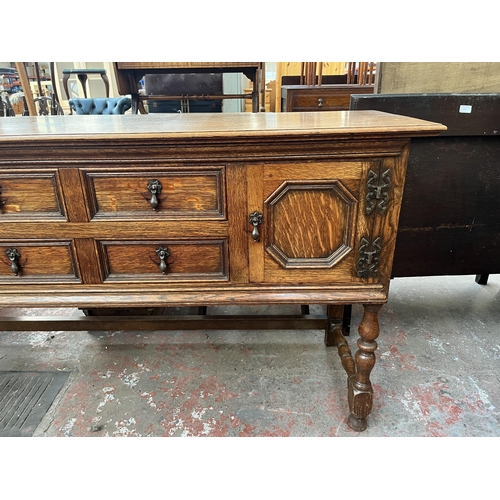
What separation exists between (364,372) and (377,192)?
70 cm

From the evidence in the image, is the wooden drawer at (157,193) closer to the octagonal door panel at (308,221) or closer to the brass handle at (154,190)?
the brass handle at (154,190)

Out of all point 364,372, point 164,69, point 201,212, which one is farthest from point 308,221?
point 164,69

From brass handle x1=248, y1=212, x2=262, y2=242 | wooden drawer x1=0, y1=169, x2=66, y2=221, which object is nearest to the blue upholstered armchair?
wooden drawer x1=0, y1=169, x2=66, y2=221

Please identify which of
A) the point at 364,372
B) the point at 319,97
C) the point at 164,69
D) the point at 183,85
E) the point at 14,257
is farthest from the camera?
the point at 183,85

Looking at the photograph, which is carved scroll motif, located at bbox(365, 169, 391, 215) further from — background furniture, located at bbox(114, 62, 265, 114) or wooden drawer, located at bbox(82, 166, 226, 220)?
background furniture, located at bbox(114, 62, 265, 114)

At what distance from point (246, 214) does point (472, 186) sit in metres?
1.32

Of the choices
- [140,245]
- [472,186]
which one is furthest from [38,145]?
[472,186]

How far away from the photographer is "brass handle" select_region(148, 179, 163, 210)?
115 centimetres

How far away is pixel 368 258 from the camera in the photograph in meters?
1.24

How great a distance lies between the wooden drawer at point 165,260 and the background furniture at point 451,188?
3.51ft

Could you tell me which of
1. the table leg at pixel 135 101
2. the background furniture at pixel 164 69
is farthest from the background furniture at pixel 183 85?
the background furniture at pixel 164 69

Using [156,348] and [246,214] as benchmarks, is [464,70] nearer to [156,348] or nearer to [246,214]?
[246,214]

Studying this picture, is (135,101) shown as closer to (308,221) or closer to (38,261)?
(38,261)

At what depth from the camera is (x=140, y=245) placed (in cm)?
124
